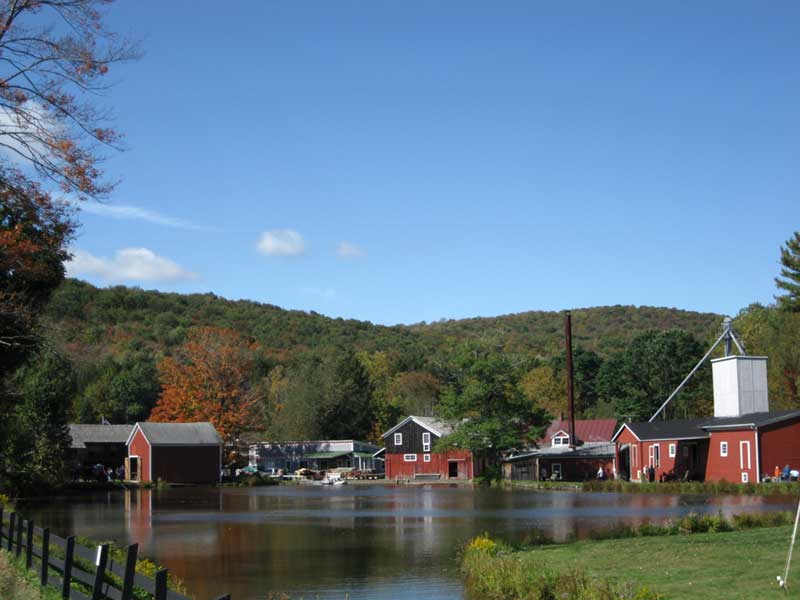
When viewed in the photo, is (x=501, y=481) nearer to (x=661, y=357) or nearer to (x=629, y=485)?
(x=629, y=485)

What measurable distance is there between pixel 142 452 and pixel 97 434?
31.0ft

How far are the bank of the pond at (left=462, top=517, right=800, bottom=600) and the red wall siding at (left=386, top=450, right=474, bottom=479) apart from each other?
192 ft

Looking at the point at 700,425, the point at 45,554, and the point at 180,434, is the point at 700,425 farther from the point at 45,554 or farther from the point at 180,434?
the point at 45,554

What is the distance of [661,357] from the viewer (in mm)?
94750

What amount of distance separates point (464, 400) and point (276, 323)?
103700 millimetres

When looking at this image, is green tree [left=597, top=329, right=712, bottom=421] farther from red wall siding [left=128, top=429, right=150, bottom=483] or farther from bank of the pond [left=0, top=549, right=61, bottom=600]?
bank of the pond [left=0, top=549, right=61, bottom=600]

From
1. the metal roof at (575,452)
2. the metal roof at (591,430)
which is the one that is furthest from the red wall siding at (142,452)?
the metal roof at (591,430)

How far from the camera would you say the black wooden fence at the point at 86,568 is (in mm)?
11438

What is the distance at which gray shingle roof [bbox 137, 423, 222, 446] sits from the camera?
79688 mm

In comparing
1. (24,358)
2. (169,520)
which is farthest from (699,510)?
(24,358)

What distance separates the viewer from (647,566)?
1883cm

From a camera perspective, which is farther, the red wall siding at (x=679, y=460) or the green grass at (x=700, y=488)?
the red wall siding at (x=679, y=460)

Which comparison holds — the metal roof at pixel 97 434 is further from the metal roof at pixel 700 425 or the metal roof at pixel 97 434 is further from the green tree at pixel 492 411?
the metal roof at pixel 700 425

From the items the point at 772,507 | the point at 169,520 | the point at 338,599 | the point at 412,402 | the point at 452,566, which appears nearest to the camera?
the point at 338,599
